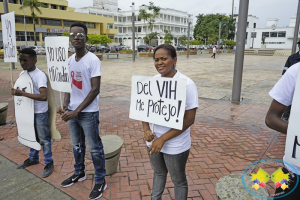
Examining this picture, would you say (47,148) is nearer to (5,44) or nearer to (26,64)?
(26,64)

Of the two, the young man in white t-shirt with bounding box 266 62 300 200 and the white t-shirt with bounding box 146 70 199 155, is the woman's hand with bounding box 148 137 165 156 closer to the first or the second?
the white t-shirt with bounding box 146 70 199 155

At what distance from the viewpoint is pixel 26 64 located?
9.72 ft

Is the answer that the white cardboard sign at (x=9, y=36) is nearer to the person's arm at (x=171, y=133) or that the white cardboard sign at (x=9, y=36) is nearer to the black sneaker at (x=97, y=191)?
the black sneaker at (x=97, y=191)

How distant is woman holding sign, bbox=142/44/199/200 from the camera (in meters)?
1.90

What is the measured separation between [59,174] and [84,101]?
1.42 meters

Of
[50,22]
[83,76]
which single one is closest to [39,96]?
[83,76]

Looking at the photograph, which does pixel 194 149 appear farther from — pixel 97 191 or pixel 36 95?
pixel 36 95

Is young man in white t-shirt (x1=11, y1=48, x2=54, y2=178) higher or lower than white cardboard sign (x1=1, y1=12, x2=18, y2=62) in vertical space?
lower

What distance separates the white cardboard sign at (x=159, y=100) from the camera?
1831 mm

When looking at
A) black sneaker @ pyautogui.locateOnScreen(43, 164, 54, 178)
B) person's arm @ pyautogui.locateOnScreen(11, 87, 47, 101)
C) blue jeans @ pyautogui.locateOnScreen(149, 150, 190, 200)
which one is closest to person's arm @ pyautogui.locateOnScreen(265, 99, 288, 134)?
blue jeans @ pyautogui.locateOnScreen(149, 150, 190, 200)

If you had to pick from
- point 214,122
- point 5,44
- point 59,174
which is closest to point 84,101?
point 59,174

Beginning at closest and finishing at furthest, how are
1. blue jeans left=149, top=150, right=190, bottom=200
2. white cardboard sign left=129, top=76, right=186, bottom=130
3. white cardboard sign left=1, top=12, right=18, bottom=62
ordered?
1. white cardboard sign left=129, top=76, right=186, bottom=130
2. blue jeans left=149, top=150, right=190, bottom=200
3. white cardboard sign left=1, top=12, right=18, bottom=62

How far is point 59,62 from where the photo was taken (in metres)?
2.60

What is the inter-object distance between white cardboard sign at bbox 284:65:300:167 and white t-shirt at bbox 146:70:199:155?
723 millimetres
